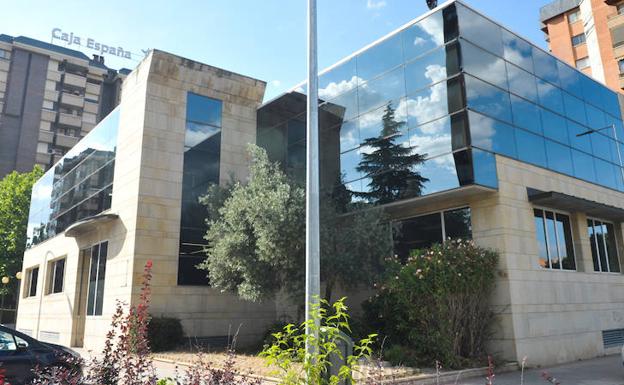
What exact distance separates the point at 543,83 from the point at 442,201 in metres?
5.92

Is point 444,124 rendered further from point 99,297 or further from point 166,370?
point 99,297

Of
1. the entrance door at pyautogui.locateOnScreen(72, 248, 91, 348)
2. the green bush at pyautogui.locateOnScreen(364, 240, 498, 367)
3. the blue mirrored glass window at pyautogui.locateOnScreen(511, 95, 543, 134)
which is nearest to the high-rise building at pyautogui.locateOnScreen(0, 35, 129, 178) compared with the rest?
the entrance door at pyautogui.locateOnScreen(72, 248, 91, 348)

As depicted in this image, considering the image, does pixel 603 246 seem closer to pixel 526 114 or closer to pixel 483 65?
pixel 526 114

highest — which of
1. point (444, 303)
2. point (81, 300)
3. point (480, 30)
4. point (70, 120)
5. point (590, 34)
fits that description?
point (70, 120)

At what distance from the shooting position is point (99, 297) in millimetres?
19031

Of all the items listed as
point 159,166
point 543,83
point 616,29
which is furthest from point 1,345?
point 616,29

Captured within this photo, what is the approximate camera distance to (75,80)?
2451 inches

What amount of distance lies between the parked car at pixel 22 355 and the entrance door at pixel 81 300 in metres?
12.3

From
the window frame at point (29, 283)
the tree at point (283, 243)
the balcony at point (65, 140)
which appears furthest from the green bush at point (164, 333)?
the balcony at point (65, 140)

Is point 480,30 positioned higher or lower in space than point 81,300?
higher

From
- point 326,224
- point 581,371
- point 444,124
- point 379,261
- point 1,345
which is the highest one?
point 444,124

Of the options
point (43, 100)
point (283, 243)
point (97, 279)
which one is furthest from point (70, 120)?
point (283, 243)

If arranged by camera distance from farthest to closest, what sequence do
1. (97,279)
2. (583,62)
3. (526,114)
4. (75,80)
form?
(75,80) → (583,62) → (97,279) → (526,114)

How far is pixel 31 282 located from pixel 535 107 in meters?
30.6
